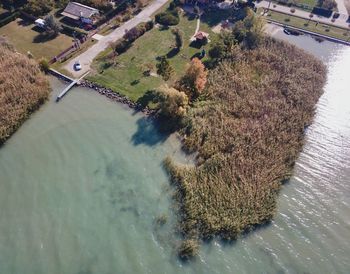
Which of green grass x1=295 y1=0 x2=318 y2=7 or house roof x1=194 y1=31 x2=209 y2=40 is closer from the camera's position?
house roof x1=194 y1=31 x2=209 y2=40

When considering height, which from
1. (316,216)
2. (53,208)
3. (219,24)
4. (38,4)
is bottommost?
(53,208)

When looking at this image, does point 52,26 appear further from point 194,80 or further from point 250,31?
point 250,31

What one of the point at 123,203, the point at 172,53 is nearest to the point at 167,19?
the point at 172,53

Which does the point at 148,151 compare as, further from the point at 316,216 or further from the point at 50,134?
the point at 316,216

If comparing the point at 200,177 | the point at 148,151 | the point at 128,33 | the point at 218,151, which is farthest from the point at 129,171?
the point at 128,33

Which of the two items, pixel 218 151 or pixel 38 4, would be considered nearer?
pixel 218 151

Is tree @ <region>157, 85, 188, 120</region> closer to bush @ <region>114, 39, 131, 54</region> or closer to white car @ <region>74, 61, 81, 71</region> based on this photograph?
bush @ <region>114, 39, 131, 54</region>

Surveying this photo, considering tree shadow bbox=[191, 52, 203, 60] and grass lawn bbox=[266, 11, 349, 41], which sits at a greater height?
grass lawn bbox=[266, 11, 349, 41]

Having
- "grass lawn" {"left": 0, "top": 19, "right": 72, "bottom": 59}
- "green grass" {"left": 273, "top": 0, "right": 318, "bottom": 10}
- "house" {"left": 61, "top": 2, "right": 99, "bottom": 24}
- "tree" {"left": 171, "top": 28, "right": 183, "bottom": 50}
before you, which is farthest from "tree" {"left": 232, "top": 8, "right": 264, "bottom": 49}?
"grass lawn" {"left": 0, "top": 19, "right": 72, "bottom": 59}
